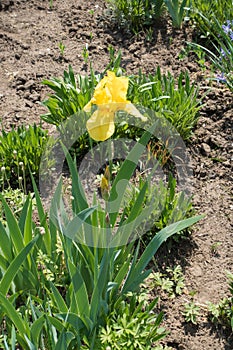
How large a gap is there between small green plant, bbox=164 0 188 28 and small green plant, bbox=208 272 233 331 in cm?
189

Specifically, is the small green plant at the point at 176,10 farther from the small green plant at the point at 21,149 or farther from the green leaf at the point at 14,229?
the green leaf at the point at 14,229

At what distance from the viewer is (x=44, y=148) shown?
300cm

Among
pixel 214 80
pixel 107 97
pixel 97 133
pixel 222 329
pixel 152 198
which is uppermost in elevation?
pixel 107 97

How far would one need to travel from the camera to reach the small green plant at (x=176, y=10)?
359cm

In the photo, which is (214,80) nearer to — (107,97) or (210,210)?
(210,210)

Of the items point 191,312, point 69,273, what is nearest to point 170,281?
point 191,312

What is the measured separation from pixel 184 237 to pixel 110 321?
0.68m

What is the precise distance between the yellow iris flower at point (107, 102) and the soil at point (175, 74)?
100 centimetres

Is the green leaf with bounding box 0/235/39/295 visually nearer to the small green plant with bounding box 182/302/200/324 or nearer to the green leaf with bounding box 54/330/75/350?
the green leaf with bounding box 54/330/75/350

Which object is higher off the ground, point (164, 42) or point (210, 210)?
point (164, 42)

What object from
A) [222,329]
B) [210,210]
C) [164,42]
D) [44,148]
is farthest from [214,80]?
[222,329]

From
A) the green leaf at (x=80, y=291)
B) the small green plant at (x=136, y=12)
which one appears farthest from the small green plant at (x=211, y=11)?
the green leaf at (x=80, y=291)

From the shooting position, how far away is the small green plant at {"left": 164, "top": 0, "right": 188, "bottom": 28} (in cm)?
359

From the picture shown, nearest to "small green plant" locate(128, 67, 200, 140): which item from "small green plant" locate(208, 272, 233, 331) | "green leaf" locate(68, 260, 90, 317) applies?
"small green plant" locate(208, 272, 233, 331)
